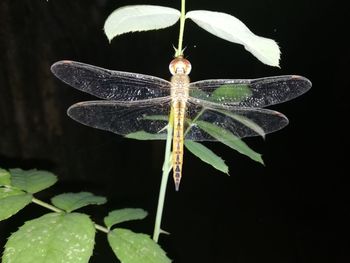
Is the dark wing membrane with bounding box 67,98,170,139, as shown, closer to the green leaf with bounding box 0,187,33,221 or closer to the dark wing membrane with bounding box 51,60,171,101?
the dark wing membrane with bounding box 51,60,171,101

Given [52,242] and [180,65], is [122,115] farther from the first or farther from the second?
[52,242]

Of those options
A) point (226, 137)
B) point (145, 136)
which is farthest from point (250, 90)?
point (145, 136)

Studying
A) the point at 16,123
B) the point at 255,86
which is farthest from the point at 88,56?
the point at 255,86

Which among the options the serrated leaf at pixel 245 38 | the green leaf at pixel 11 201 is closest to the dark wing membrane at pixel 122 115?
the green leaf at pixel 11 201

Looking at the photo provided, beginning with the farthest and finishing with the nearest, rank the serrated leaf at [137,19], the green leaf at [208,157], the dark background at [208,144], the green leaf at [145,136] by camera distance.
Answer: the dark background at [208,144], the green leaf at [145,136], the green leaf at [208,157], the serrated leaf at [137,19]

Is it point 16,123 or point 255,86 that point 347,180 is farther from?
point 255,86

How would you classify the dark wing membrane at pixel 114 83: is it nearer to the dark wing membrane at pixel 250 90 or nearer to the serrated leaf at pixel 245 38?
the dark wing membrane at pixel 250 90
